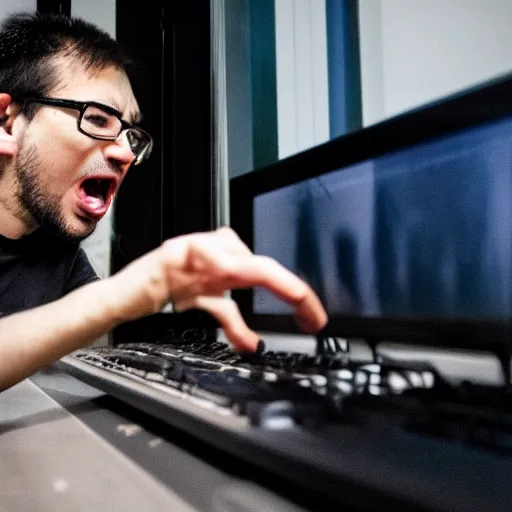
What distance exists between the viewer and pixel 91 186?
0.99 m

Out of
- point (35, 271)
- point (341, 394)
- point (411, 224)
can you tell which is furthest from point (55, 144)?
point (341, 394)

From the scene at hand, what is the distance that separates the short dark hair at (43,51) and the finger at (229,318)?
69cm

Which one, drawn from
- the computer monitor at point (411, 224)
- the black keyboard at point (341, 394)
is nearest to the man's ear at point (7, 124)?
the computer monitor at point (411, 224)

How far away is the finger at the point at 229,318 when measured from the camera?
1.42ft

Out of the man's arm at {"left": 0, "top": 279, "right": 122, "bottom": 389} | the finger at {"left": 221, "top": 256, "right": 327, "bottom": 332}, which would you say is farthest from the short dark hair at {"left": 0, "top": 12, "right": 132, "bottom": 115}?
the finger at {"left": 221, "top": 256, "right": 327, "bottom": 332}

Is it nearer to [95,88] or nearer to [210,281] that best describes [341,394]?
[210,281]

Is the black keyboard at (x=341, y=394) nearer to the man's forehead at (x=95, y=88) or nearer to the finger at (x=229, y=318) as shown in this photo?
the finger at (x=229, y=318)

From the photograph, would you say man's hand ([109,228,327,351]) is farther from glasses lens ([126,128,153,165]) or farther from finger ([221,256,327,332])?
glasses lens ([126,128,153,165])

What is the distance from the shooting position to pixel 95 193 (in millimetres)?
995

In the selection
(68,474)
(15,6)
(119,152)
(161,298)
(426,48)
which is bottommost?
(68,474)

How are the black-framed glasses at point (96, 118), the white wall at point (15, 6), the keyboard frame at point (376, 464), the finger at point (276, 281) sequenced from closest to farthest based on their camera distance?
the keyboard frame at point (376, 464)
the finger at point (276, 281)
the black-framed glasses at point (96, 118)
the white wall at point (15, 6)

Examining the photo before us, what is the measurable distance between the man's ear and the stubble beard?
18 millimetres

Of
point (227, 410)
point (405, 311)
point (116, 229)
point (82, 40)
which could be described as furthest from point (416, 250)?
point (116, 229)

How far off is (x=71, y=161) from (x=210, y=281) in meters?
0.65
